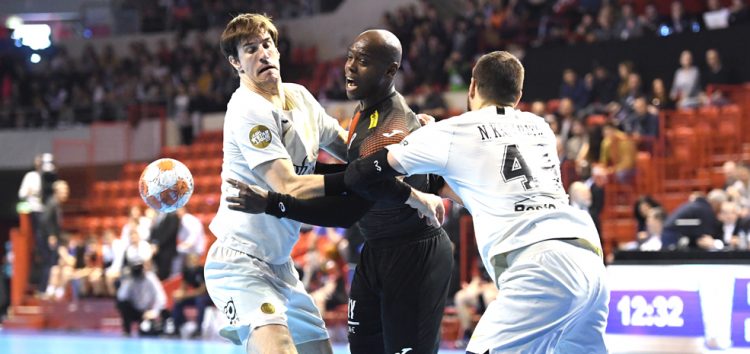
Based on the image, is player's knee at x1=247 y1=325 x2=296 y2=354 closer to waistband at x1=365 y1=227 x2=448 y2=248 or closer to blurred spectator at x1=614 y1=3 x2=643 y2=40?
waistband at x1=365 y1=227 x2=448 y2=248

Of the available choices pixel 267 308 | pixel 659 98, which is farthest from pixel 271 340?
pixel 659 98

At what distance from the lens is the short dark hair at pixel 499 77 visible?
19.2 feet

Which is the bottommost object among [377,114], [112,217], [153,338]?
[153,338]

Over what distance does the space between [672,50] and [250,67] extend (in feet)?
49.5

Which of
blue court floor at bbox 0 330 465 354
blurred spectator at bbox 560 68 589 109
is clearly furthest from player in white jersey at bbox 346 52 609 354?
blurred spectator at bbox 560 68 589 109

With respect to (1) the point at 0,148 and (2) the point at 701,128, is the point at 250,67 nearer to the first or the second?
(2) the point at 701,128

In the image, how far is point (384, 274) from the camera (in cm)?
655

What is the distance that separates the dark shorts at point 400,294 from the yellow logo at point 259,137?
1041 millimetres

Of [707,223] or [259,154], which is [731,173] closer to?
[707,223]

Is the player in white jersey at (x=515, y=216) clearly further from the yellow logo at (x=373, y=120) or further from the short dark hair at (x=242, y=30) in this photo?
the short dark hair at (x=242, y=30)

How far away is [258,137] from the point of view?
6043 mm

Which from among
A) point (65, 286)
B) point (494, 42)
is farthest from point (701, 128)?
point (65, 286)

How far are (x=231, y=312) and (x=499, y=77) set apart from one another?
1.91 m

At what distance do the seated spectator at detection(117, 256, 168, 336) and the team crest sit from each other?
12765 millimetres
